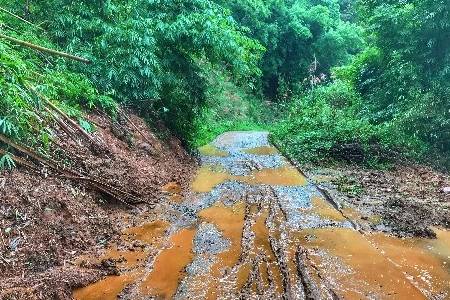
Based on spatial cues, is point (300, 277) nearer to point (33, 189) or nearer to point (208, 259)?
point (208, 259)

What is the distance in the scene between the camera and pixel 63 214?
17.4 ft

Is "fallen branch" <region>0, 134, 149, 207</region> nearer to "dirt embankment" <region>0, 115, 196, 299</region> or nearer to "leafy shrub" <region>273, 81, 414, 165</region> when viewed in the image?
"dirt embankment" <region>0, 115, 196, 299</region>

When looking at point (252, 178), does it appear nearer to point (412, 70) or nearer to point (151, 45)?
point (151, 45)

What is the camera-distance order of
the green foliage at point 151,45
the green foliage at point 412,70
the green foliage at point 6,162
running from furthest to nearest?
the green foliage at point 412,70
the green foliage at point 151,45
the green foliage at point 6,162

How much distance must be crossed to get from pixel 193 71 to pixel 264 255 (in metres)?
6.54

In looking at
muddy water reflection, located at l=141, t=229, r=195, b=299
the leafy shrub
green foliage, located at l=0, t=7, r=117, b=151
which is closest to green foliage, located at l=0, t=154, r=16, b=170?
green foliage, located at l=0, t=7, r=117, b=151

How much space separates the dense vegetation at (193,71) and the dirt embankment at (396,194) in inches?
40.1

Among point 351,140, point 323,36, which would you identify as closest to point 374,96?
point 351,140

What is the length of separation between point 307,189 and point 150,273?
4472 mm

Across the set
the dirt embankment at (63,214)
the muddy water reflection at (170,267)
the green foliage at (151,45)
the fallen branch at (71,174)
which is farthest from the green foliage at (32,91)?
the muddy water reflection at (170,267)

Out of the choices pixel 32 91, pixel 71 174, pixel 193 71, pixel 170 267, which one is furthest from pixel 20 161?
pixel 193 71

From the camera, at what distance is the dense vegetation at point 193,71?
7188 mm

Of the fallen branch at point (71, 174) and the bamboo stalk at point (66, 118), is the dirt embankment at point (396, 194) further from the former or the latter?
the bamboo stalk at point (66, 118)

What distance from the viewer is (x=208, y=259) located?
506 centimetres
